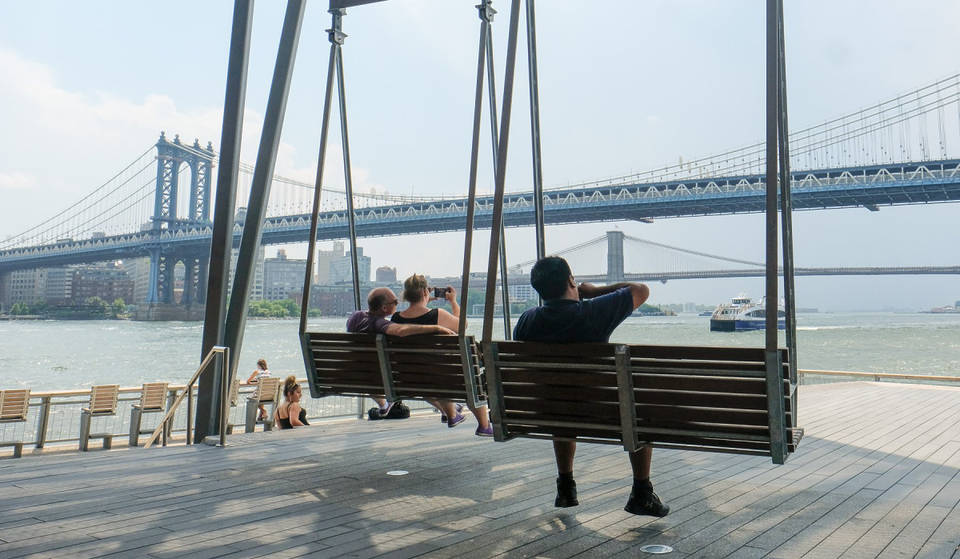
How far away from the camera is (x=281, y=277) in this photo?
54094 millimetres

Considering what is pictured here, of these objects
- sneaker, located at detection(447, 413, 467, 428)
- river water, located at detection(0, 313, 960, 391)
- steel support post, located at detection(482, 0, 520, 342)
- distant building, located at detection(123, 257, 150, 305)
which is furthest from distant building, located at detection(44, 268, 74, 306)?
steel support post, located at detection(482, 0, 520, 342)

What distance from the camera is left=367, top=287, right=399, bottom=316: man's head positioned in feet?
12.9

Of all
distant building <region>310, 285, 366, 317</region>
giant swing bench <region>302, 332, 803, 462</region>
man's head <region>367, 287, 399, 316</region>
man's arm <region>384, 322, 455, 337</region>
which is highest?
distant building <region>310, 285, 366, 317</region>

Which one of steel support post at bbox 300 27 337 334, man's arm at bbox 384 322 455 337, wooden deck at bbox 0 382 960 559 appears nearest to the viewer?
wooden deck at bbox 0 382 960 559

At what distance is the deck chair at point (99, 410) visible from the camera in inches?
300

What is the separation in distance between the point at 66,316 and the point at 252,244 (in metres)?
53.0

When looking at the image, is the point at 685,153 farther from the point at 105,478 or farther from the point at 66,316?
the point at 66,316

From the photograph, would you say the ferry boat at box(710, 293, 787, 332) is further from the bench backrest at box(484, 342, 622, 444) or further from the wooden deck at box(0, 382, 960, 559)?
the bench backrest at box(484, 342, 622, 444)

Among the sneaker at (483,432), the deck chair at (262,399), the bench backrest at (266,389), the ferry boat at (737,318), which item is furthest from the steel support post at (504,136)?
the ferry boat at (737,318)

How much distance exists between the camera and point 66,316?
166 feet

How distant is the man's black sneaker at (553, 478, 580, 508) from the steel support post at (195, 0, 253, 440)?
284cm

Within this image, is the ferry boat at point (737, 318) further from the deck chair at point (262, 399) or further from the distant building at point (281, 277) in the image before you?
the deck chair at point (262, 399)

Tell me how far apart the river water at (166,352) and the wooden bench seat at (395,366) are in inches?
572

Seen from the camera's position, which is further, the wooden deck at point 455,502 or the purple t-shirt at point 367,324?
the purple t-shirt at point 367,324
